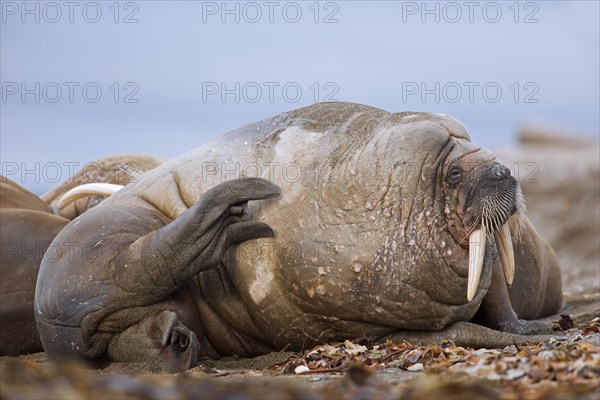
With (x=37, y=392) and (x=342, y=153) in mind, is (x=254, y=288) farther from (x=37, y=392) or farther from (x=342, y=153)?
(x=37, y=392)

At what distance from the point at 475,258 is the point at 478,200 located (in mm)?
364

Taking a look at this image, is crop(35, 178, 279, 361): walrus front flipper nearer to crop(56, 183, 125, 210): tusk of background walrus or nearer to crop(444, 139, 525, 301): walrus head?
crop(444, 139, 525, 301): walrus head

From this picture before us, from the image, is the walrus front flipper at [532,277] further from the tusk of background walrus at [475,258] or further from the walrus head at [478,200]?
the tusk of background walrus at [475,258]

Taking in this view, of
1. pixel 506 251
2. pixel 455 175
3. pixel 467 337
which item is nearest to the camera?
pixel 455 175

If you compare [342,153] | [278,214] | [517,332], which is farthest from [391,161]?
[517,332]

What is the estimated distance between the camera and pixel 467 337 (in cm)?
710

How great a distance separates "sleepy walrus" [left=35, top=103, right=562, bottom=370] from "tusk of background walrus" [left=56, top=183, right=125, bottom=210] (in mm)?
1979

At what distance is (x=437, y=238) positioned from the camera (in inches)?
274

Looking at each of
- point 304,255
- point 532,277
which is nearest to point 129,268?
point 304,255

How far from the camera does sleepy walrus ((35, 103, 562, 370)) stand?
6.89 meters

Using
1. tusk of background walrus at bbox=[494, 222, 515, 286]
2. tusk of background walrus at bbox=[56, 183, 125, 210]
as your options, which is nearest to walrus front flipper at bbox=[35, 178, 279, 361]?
tusk of background walrus at bbox=[494, 222, 515, 286]

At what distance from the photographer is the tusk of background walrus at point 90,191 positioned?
945 cm

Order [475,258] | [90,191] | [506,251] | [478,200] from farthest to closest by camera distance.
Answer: [90,191], [506,251], [478,200], [475,258]

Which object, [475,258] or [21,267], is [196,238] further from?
[21,267]
